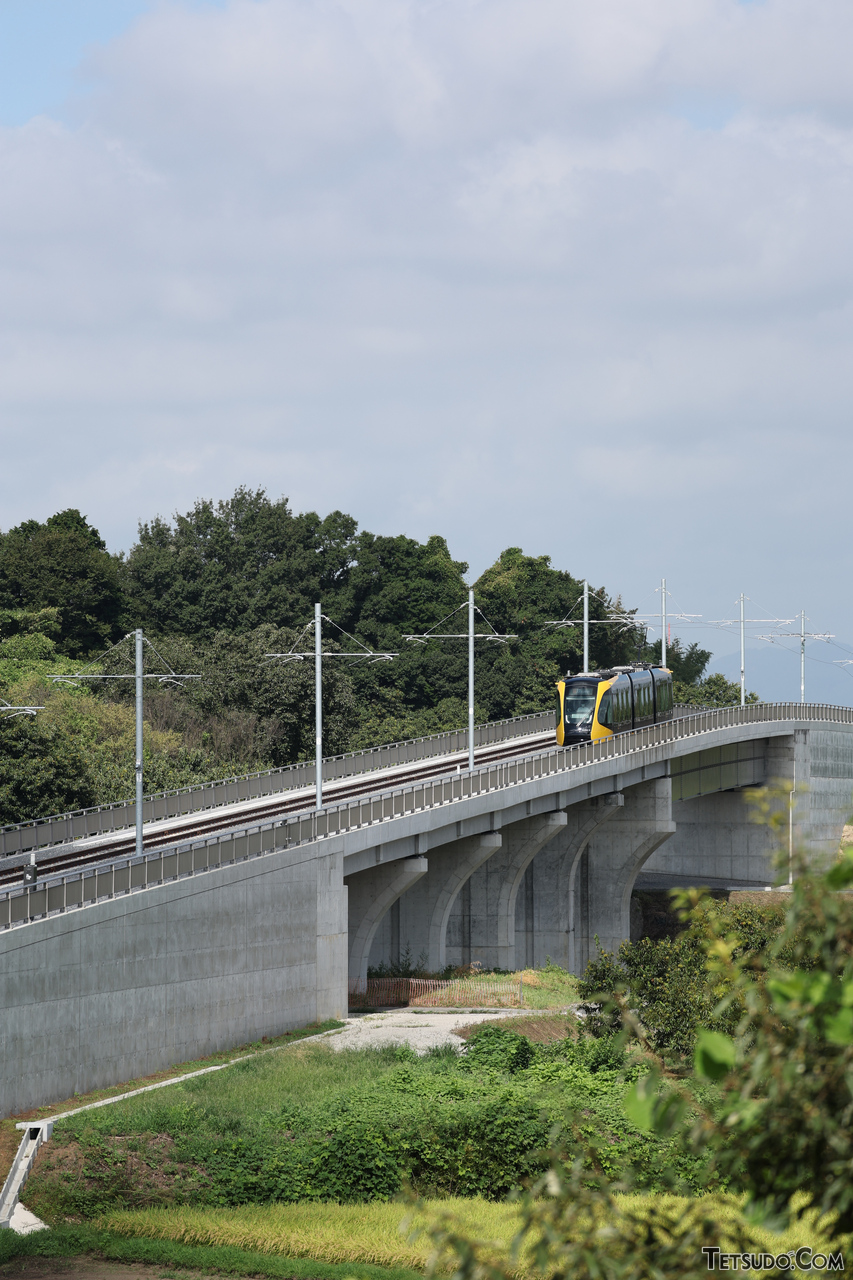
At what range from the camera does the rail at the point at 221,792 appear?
144 ft

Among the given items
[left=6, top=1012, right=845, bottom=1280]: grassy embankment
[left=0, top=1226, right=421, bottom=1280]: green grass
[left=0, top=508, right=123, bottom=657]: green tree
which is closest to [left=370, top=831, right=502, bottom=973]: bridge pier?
[left=6, top=1012, right=845, bottom=1280]: grassy embankment

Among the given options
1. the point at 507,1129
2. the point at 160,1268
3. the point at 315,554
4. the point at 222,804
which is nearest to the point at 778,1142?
the point at 160,1268

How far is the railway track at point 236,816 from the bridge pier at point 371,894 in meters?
3.27

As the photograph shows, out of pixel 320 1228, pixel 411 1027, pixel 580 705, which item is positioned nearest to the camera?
pixel 320 1228

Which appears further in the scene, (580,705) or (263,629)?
(263,629)

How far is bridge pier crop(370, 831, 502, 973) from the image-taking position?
52.7 meters

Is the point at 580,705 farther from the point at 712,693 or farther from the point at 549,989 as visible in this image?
the point at 712,693

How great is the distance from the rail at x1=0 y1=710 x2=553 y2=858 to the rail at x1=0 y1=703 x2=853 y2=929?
6563mm

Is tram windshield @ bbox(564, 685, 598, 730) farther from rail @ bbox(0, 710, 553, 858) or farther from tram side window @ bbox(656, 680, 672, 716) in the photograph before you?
tram side window @ bbox(656, 680, 672, 716)

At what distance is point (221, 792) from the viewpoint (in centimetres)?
5369

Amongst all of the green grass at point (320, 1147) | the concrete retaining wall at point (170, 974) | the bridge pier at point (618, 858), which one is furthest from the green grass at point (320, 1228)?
the bridge pier at point (618, 858)

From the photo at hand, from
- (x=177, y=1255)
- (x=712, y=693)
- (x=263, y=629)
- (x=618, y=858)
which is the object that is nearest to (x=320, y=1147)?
(x=177, y=1255)

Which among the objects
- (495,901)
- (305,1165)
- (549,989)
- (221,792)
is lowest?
(549,989)

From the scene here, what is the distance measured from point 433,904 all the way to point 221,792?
9.07m
